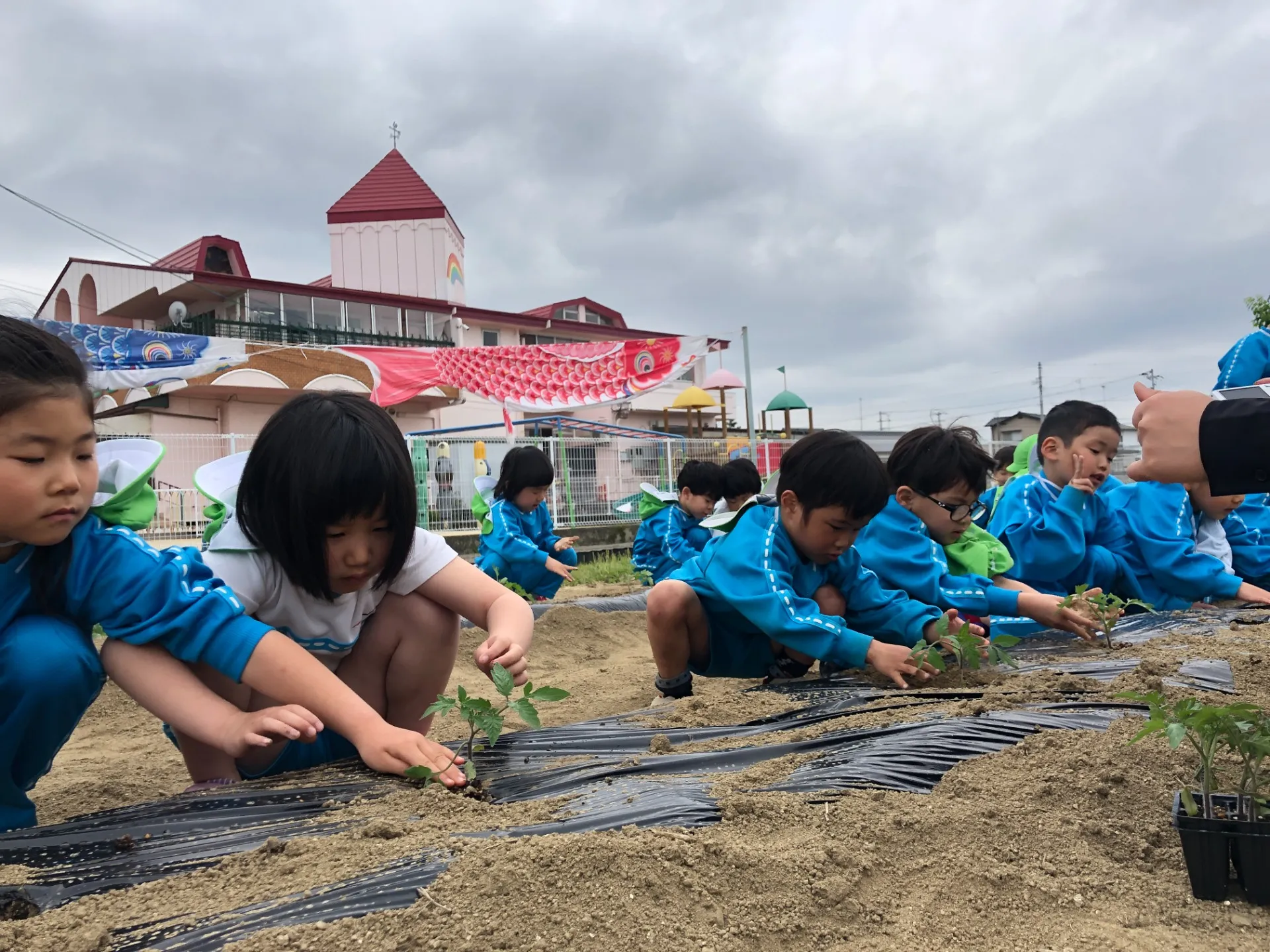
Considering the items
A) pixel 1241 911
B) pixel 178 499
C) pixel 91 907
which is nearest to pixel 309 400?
pixel 91 907

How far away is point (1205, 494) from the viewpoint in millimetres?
4352

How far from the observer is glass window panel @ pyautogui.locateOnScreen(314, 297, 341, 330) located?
20375 millimetres

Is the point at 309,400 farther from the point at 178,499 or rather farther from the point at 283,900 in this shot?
the point at 178,499

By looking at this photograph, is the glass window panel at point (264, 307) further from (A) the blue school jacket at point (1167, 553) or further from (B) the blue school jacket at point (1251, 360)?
(B) the blue school jacket at point (1251, 360)

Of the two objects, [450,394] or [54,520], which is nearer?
[54,520]

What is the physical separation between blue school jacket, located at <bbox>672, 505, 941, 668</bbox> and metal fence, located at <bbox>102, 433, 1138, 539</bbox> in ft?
21.6

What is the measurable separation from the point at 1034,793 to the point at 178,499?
414 inches

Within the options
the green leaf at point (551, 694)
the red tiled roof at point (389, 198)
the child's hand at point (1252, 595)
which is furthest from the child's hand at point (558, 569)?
the red tiled roof at point (389, 198)

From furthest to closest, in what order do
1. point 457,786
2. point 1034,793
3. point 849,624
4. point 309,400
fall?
point 849,624, point 309,400, point 457,786, point 1034,793

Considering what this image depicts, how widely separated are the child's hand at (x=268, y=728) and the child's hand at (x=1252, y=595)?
175 inches

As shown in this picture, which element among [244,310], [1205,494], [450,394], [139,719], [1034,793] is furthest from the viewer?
[450,394]

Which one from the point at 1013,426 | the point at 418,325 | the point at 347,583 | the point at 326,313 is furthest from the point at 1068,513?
the point at 1013,426

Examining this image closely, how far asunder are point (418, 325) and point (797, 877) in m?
22.4

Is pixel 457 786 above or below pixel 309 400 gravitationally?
below
